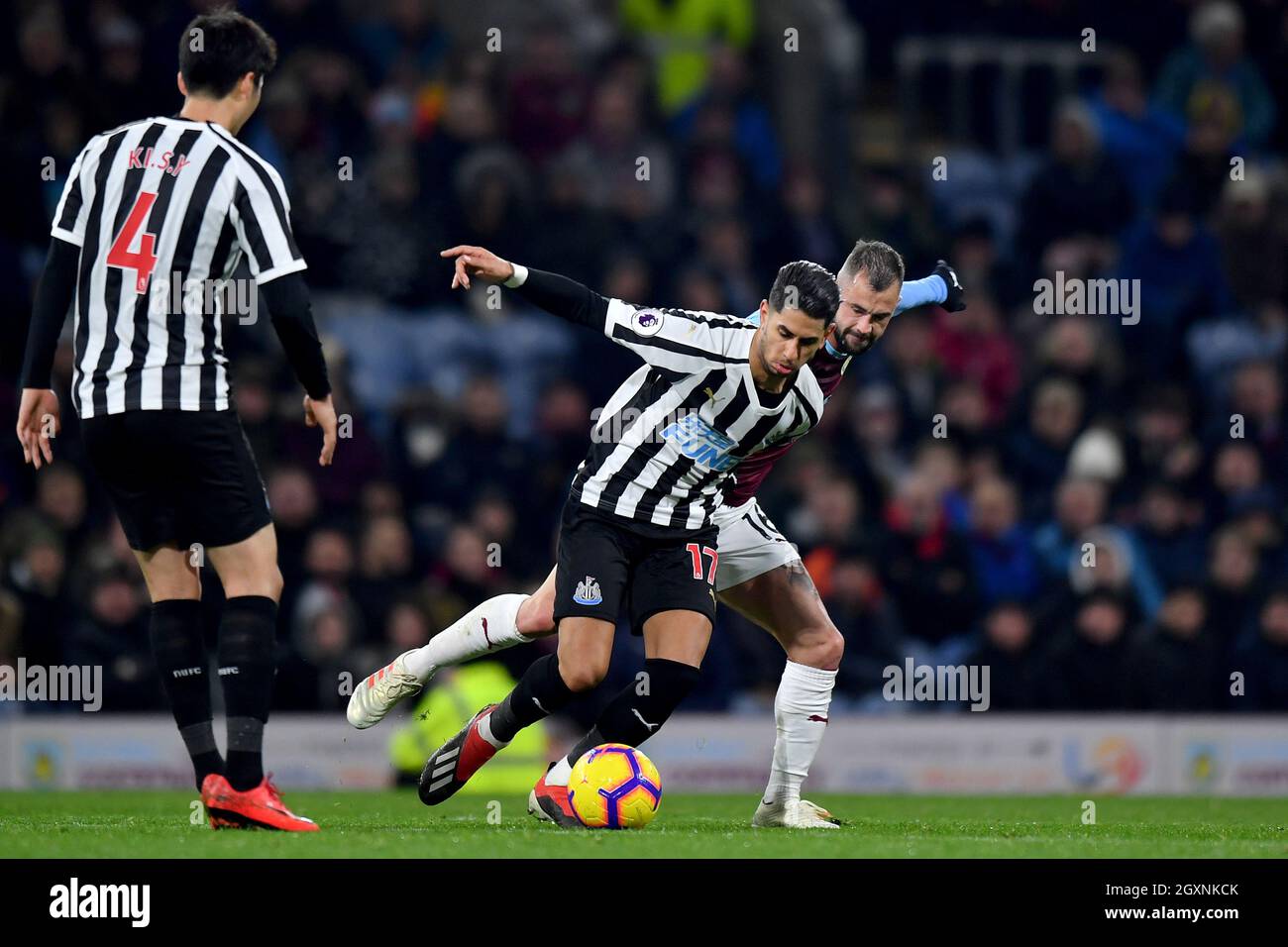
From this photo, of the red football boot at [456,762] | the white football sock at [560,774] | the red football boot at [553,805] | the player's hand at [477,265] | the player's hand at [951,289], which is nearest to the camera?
the player's hand at [477,265]

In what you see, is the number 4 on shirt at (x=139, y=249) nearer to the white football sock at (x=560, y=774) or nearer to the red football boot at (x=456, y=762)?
the red football boot at (x=456, y=762)

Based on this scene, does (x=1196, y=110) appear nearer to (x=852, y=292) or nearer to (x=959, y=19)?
(x=959, y=19)

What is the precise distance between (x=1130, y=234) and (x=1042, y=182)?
0.74 meters

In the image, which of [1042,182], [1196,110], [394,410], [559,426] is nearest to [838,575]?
[559,426]

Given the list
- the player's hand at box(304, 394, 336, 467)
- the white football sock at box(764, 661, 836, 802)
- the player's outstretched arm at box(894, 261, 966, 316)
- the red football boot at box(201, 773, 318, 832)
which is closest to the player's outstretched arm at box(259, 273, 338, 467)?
the player's hand at box(304, 394, 336, 467)

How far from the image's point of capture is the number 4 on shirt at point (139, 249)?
5.19m

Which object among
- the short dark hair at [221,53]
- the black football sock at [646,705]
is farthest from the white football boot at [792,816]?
the short dark hair at [221,53]

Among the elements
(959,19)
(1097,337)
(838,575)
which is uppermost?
(959,19)

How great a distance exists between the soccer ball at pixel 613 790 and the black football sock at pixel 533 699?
0.28 metres

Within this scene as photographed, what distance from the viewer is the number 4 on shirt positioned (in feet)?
17.0

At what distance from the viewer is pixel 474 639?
6609 millimetres

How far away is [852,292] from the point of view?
6367 millimetres

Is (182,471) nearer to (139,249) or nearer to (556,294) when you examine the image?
(139,249)

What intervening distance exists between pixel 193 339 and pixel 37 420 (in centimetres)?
56
